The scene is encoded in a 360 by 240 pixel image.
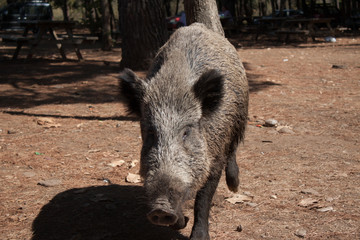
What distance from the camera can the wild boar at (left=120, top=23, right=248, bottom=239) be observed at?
274 cm

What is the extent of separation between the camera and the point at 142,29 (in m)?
10.3

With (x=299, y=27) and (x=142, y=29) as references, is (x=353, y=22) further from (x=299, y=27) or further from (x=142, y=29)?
(x=142, y=29)

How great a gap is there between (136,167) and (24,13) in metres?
22.7

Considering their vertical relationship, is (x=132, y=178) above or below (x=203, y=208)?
below

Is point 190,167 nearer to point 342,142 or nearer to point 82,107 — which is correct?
point 342,142

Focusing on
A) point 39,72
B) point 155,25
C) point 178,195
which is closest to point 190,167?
point 178,195

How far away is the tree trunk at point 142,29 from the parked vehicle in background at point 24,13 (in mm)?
15539

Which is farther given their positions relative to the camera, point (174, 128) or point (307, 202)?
point (307, 202)

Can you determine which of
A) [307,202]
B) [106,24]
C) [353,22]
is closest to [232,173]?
[307,202]

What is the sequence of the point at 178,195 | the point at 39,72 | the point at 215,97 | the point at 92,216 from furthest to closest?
the point at 39,72
the point at 92,216
the point at 215,97
the point at 178,195

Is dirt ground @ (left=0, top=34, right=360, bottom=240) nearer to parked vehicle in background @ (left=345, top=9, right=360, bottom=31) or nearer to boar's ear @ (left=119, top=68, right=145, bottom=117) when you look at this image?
boar's ear @ (left=119, top=68, right=145, bottom=117)

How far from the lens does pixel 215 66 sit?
379 cm

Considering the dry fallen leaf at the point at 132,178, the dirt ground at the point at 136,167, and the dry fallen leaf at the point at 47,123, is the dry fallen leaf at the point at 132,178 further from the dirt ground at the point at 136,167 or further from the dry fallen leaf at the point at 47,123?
the dry fallen leaf at the point at 47,123

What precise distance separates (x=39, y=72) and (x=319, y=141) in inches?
333
